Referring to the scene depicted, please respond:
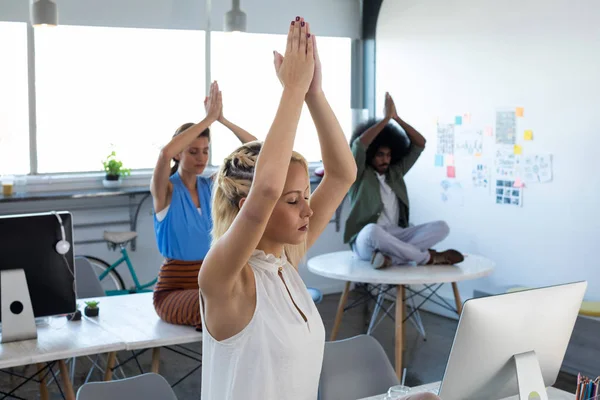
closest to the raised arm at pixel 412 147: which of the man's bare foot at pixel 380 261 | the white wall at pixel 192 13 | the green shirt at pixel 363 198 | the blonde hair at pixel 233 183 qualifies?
the green shirt at pixel 363 198

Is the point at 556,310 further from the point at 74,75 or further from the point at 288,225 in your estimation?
the point at 74,75

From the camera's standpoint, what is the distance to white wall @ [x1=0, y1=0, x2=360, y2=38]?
5.60 m

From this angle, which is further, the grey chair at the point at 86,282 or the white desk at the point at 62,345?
the grey chair at the point at 86,282

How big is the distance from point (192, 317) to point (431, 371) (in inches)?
85.8

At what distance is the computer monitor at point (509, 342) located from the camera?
1.82m

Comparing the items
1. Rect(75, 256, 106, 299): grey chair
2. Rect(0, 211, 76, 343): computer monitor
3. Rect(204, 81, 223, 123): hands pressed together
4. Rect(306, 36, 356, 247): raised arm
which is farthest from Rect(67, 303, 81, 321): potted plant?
Rect(306, 36, 356, 247): raised arm

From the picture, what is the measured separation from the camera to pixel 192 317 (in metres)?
3.12

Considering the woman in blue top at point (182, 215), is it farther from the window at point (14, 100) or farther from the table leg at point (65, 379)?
the window at point (14, 100)

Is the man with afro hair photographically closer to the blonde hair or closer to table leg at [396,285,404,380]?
table leg at [396,285,404,380]

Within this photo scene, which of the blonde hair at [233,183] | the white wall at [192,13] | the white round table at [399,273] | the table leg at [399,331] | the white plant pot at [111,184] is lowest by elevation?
the table leg at [399,331]

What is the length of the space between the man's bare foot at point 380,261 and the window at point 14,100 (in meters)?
2.69

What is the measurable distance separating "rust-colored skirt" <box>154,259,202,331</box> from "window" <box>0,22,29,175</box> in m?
2.58

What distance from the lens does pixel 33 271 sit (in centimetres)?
300

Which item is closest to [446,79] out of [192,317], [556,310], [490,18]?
[490,18]
